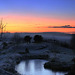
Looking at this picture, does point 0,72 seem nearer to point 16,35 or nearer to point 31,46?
point 31,46

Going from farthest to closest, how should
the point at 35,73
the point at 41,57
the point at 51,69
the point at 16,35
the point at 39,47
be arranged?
the point at 16,35
the point at 39,47
the point at 41,57
the point at 51,69
the point at 35,73

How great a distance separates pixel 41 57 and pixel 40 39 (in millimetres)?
14668

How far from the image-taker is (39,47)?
3225 cm

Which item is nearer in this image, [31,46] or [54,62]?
[54,62]

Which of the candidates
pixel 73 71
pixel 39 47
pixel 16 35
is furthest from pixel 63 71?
pixel 16 35

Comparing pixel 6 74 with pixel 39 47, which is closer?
pixel 6 74

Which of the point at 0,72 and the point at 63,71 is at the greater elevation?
the point at 0,72

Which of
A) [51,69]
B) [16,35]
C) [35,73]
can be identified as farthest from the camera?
[16,35]

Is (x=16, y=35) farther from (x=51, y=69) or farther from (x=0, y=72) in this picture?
(x=0, y=72)

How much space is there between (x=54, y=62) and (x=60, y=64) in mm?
939

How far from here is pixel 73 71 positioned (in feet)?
32.5

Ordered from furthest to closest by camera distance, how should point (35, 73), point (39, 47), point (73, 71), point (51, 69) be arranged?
point (39, 47) < point (51, 69) < point (35, 73) < point (73, 71)

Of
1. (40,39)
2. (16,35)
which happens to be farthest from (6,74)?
(16,35)

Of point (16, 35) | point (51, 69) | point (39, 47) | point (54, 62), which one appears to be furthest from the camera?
point (16, 35)
